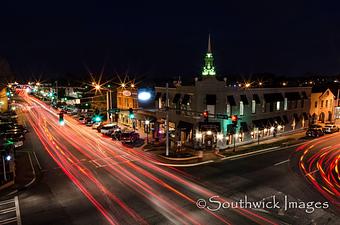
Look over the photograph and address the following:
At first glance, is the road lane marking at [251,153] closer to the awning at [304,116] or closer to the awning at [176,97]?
the awning at [176,97]

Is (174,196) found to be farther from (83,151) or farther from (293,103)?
(293,103)

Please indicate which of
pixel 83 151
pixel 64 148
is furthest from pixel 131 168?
pixel 64 148

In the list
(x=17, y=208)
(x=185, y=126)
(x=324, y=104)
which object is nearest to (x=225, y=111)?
(x=185, y=126)

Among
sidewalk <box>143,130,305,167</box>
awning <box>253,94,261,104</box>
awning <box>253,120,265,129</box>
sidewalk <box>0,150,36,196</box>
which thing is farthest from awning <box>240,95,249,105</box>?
sidewalk <box>0,150,36,196</box>

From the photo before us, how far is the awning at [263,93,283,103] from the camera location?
→ 37344 mm

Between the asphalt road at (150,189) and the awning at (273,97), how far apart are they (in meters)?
10.6

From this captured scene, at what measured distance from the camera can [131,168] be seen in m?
23.2

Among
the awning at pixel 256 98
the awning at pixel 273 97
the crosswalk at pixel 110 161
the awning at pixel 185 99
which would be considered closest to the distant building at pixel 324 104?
the awning at pixel 273 97

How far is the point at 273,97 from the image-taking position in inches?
1506

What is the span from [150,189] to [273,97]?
91.9ft

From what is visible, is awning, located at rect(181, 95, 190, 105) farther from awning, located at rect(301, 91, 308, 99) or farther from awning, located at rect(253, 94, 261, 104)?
awning, located at rect(301, 91, 308, 99)

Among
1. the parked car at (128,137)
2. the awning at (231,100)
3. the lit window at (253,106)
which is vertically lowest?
the parked car at (128,137)

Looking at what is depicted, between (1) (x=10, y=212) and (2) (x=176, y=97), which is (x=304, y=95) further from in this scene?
(1) (x=10, y=212)

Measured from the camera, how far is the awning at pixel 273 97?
37.3 meters
